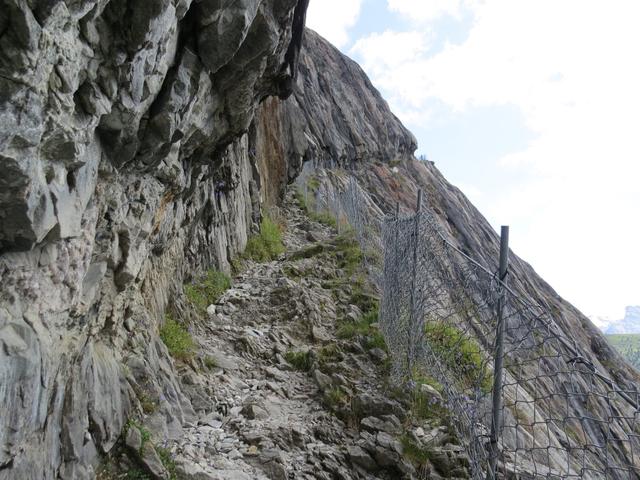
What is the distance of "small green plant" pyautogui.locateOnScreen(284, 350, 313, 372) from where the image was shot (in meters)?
6.16

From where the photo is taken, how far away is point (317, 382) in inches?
220

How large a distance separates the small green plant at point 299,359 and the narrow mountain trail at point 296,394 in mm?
15

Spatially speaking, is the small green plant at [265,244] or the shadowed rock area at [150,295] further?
the small green plant at [265,244]

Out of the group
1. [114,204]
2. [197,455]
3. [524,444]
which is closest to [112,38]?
[114,204]

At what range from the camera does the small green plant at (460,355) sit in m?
4.91

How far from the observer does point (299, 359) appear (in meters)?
6.27

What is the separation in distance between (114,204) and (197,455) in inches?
89.6

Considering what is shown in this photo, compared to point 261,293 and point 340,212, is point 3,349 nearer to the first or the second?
point 261,293

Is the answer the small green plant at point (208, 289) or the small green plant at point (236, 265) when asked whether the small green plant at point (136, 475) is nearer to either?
the small green plant at point (208, 289)

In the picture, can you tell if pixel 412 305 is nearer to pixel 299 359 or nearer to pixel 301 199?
pixel 299 359

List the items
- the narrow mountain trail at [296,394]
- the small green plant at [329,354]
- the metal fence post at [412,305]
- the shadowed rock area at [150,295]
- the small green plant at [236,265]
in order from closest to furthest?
1. the shadowed rock area at [150,295]
2. the narrow mountain trail at [296,394]
3. the metal fence post at [412,305]
4. the small green plant at [329,354]
5. the small green plant at [236,265]

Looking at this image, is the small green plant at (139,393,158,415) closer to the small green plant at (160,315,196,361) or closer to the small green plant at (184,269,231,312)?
the small green plant at (160,315,196,361)

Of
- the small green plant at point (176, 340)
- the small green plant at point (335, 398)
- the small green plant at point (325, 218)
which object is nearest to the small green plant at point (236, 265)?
the small green plant at point (176, 340)

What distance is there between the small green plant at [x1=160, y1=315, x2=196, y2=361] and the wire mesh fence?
2615mm
